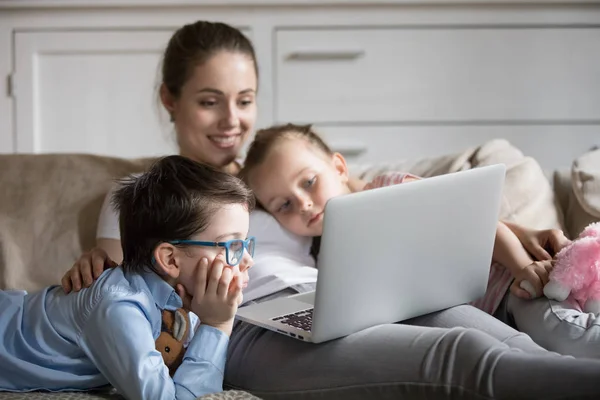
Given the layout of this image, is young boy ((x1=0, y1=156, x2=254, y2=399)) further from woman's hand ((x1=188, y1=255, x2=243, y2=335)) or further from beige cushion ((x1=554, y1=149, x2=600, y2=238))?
beige cushion ((x1=554, y1=149, x2=600, y2=238))

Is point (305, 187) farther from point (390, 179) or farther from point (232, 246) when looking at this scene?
point (232, 246)

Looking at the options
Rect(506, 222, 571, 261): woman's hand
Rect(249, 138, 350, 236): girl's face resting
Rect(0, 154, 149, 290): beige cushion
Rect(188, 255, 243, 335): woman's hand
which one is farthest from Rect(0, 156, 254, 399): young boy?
Rect(506, 222, 571, 261): woman's hand

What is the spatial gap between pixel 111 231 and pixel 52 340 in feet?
1.38

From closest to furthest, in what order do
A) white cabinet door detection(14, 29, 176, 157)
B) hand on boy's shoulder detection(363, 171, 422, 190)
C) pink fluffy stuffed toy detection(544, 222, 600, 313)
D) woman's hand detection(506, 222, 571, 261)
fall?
1. pink fluffy stuffed toy detection(544, 222, 600, 313)
2. woman's hand detection(506, 222, 571, 261)
3. hand on boy's shoulder detection(363, 171, 422, 190)
4. white cabinet door detection(14, 29, 176, 157)

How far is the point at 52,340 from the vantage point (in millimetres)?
1214

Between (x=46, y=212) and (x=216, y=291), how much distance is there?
0.71 m

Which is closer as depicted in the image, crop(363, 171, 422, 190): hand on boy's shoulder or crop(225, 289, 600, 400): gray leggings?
crop(225, 289, 600, 400): gray leggings

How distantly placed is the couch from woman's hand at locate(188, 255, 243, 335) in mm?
623

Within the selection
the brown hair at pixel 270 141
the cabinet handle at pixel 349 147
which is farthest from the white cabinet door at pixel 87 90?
the brown hair at pixel 270 141

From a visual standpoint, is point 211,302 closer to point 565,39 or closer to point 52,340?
point 52,340

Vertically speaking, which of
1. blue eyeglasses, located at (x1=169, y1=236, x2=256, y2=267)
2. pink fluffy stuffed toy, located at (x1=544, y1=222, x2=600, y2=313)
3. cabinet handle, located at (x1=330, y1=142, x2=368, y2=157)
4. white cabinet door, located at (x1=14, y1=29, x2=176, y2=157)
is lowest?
pink fluffy stuffed toy, located at (x1=544, y1=222, x2=600, y2=313)

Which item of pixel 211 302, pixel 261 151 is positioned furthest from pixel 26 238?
pixel 211 302

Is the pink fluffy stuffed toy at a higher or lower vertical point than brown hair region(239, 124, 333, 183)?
lower

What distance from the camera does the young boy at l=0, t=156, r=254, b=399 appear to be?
45.9 inches
